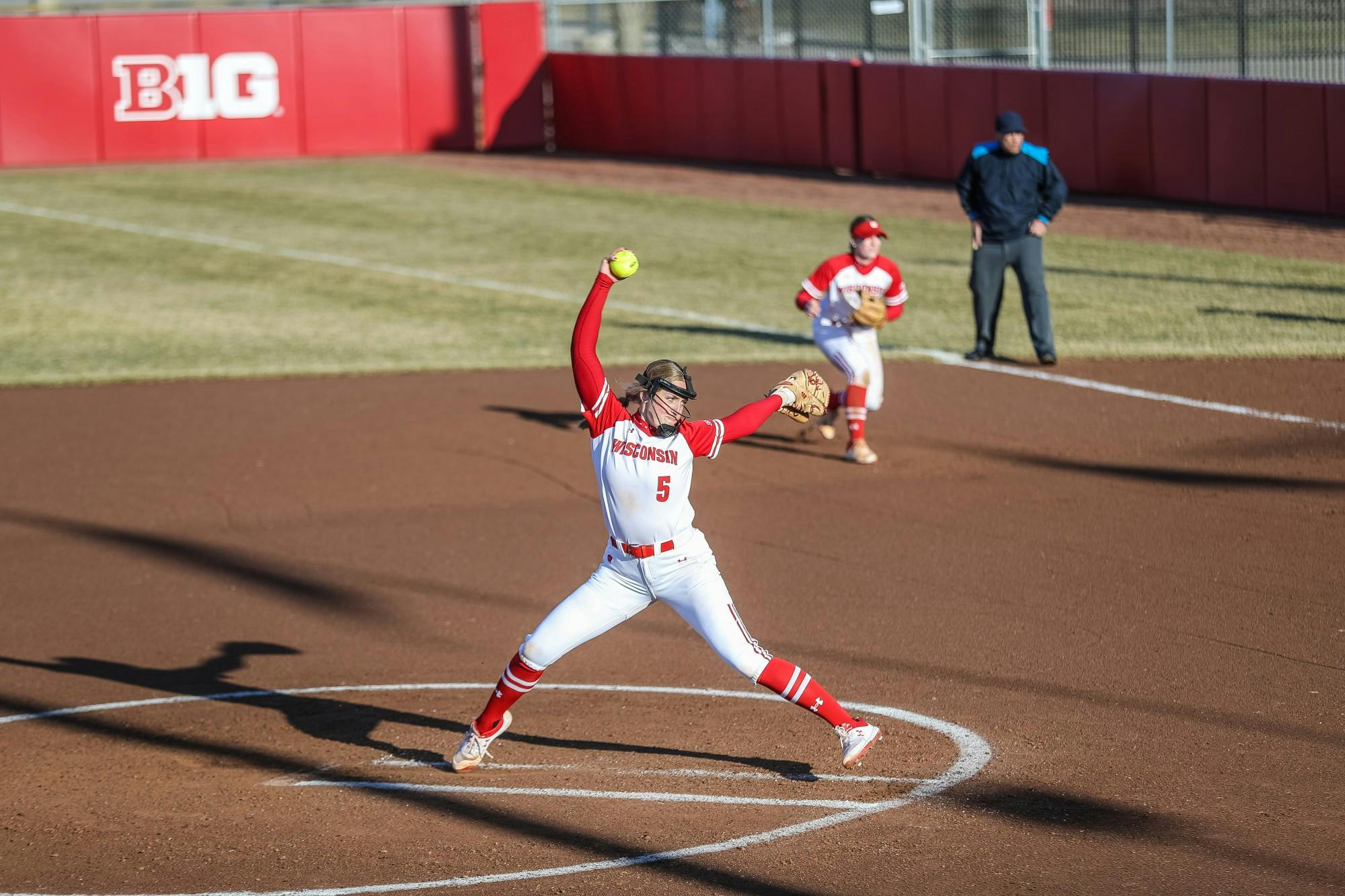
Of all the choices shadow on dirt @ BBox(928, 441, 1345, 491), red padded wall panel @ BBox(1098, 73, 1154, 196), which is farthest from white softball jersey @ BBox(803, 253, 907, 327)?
red padded wall panel @ BBox(1098, 73, 1154, 196)

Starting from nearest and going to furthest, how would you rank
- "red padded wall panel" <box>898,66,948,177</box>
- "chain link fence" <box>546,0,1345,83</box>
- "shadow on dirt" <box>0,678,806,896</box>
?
1. "shadow on dirt" <box>0,678,806,896</box>
2. "chain link fence" <box>546,0,1345,83</box>
3. "red padded wall panel" <box>898,66,948,177</box>

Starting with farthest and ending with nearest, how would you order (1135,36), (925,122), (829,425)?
(925,122)
(1135,36)
(829,425)

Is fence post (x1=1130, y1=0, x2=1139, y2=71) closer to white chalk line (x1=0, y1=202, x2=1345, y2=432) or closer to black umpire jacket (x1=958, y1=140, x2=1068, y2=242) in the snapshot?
white chalk line (x1=0, y1=202, x2=1345, y2=432)

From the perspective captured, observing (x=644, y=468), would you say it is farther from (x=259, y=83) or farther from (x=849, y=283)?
(x=259, y=83)

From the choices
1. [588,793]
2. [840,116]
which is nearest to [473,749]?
[588,793]

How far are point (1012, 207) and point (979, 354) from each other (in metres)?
1.45

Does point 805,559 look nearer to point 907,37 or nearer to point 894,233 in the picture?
point 894,233

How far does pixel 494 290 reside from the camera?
20.2m

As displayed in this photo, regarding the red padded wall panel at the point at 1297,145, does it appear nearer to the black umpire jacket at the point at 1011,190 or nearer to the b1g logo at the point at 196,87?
the black umpire jacket at the point at 1011,190

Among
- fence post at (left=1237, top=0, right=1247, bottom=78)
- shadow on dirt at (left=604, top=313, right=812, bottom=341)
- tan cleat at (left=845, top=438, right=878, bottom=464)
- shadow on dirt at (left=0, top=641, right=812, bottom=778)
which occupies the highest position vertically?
fence post at (left=1237, top=0, right=1247, bottom=78)

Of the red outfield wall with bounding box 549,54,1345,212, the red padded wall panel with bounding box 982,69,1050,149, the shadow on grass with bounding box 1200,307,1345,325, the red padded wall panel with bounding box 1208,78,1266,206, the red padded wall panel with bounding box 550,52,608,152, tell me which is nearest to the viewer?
the shadow on grass with bounding box 1200,307,1345,325

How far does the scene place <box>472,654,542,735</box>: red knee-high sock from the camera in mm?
6910

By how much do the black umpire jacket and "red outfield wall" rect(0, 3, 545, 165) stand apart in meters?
20.9

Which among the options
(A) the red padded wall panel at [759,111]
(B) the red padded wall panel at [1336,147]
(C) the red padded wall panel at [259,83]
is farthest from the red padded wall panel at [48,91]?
(B) the red padded wall panel at [1336,147]
